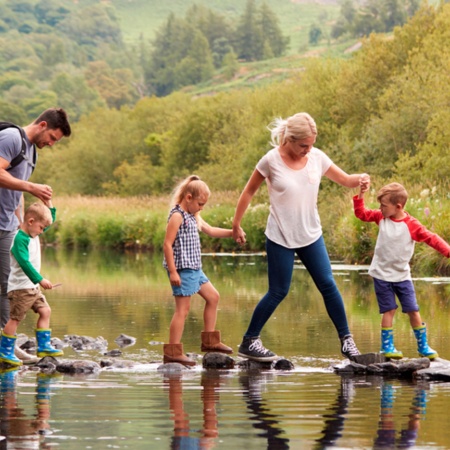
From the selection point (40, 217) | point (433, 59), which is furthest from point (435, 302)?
point (433, 59)

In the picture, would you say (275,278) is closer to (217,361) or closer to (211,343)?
(217,361)

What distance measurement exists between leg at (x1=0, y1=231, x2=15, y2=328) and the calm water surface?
2.52 feet

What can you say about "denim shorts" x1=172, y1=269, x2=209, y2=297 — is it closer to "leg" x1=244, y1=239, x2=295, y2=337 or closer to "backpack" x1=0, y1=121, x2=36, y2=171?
"leg" x1=244, y1=239, x2=295, y2=337

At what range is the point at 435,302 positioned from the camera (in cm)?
1568

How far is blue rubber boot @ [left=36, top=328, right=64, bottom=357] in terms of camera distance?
10586 millimetres

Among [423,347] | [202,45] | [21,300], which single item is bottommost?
[423,347]

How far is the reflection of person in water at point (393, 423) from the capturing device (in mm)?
6361

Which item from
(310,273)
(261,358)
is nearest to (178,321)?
(261,358)

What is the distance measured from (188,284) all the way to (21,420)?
3.38 meters

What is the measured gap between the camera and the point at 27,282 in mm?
10484

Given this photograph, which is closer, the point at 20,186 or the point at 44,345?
the point at 20,186

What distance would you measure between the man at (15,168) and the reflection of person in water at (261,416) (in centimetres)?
207

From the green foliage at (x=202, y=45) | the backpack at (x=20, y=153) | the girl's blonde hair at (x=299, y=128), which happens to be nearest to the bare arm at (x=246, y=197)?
the girl's blonde hair at (x=299, y=128)

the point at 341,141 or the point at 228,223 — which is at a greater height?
the point at 341,141
